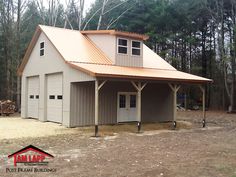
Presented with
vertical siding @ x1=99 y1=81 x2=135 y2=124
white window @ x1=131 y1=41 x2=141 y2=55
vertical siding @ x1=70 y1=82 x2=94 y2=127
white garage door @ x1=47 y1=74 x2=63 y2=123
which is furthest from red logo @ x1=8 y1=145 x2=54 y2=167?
white window @ x1=131 y1=41 x2=141 y2=55

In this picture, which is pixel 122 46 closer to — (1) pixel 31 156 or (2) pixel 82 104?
(2) pixel 82 104

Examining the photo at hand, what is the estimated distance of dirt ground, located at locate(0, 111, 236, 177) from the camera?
265 inches

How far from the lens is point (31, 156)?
819 cm

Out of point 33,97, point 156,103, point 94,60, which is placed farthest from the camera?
point 33,97

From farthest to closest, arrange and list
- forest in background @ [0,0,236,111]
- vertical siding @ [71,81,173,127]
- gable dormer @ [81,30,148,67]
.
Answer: forest in background @ [0,0,236,111] < gable dormer @ [81,30,148,67] < vertical siding @ [71,81,173,127]

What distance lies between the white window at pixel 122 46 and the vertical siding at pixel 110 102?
1901 millimetres

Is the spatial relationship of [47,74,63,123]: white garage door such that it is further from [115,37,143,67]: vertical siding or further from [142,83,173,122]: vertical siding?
[142,83,173,122]: vertical siding

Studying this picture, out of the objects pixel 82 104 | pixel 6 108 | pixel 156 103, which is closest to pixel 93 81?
pixel 82 104

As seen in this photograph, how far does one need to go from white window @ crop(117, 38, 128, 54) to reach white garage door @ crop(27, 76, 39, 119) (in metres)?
6.00

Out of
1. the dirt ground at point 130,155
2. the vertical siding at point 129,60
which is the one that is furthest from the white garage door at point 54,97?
the dirt ground at point 130,155

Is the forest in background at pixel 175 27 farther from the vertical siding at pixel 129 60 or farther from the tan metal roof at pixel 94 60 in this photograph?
the vertical siding at pixel 129 60

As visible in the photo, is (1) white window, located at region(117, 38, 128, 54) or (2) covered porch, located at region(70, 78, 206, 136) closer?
(2) covered porch, located at region(70, 78, 206, 136)

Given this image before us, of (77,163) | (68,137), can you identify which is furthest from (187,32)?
(77,163)

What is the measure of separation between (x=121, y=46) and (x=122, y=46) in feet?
0.25
